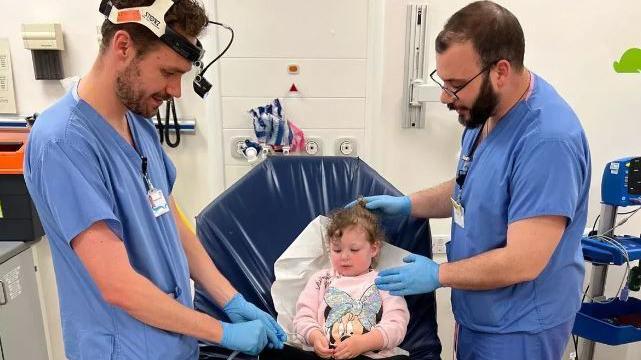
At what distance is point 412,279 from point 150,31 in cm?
95

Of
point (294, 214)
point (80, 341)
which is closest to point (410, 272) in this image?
point (294, 214)

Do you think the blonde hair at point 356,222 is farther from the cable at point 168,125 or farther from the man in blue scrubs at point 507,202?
the cable at point 168,125

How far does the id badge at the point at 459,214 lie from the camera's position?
1456 millimetres

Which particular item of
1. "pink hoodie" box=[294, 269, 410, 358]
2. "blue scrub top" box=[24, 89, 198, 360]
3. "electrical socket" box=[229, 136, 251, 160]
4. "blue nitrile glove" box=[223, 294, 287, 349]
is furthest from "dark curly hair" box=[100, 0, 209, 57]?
"electrical socket" box=[229, 136, 251, 160]

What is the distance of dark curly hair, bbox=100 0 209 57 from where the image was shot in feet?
3.24

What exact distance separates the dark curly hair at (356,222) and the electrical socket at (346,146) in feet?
1.78

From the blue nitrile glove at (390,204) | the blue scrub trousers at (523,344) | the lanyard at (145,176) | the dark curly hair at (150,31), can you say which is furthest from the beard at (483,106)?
the lanyard at (145,176)

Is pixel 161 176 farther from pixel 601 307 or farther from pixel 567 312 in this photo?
pixel 601 307

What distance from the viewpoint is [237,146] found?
7.32 feet

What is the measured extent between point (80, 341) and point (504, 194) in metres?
1.08

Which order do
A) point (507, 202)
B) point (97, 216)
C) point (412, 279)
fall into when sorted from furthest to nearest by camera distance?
point (412, 279), point (507, 202), point (97, 216)

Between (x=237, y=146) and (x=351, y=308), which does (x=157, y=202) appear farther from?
(x=237, y=146)

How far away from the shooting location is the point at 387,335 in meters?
1.52

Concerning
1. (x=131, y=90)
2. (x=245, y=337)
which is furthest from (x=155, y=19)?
(x=245, y=337)
